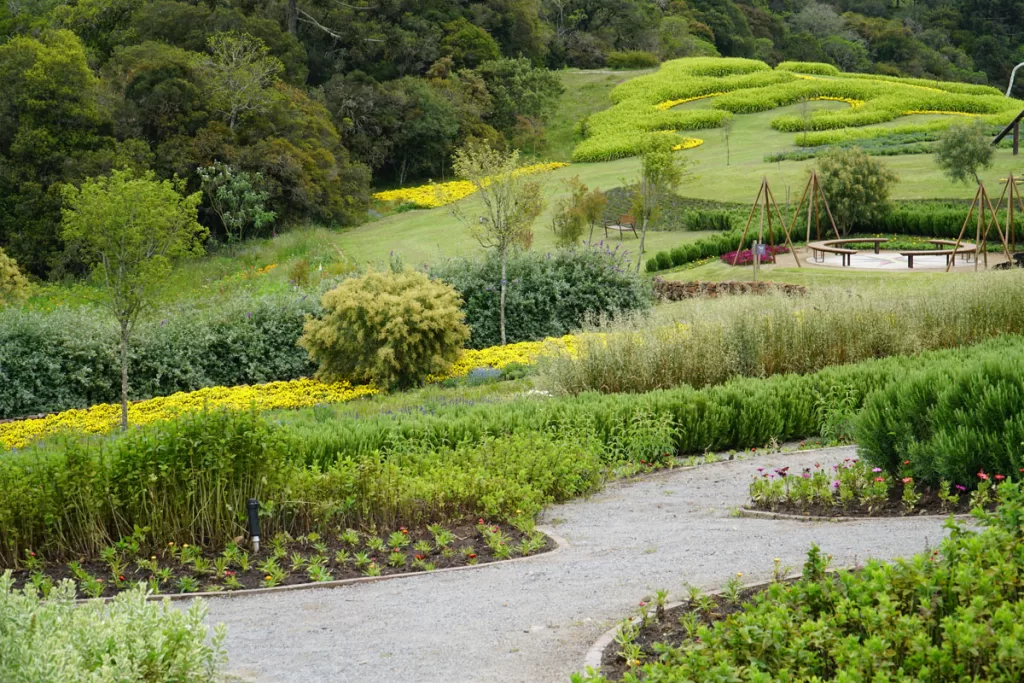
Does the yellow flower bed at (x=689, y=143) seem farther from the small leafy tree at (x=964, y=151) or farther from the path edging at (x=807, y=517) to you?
the path edging at (x=807, y=517)

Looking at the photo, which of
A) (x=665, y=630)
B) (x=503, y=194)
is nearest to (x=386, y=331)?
(x=503, y=194)

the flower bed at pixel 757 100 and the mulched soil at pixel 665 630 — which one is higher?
the flower bed at pixel 757 100

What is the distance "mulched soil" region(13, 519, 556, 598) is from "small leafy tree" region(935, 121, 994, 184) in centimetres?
2335

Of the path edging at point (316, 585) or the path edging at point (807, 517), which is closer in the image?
the path edging at point (316, 585)

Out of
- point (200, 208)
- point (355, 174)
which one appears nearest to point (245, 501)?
point (200, 208)

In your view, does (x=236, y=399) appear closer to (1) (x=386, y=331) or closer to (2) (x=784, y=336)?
(1) (x=386, y=331)

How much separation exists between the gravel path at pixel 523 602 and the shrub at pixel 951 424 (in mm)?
693

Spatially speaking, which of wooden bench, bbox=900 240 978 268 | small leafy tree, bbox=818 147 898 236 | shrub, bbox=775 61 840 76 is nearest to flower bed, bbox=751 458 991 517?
wooden bench, bbox=900 240 978 268

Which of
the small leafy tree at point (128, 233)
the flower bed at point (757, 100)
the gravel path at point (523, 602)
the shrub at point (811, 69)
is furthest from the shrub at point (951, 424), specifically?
the shrub at point (811, 69)

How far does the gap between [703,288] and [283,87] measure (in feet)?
67.0

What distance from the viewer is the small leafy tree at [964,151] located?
26.8 m

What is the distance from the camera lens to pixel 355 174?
35281mm

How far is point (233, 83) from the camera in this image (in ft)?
107

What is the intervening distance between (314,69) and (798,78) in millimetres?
21469
